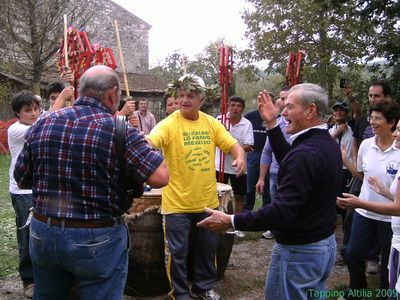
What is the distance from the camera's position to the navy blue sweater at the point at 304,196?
2439mm

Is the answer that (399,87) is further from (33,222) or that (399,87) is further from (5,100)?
(5,100)

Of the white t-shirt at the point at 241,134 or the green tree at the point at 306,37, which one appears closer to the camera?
the white t-shirt at the point at 241,134

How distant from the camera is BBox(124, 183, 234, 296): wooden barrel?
417cm

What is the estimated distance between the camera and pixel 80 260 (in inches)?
98.3

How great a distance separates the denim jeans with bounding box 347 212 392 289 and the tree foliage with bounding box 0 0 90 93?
1579 cm

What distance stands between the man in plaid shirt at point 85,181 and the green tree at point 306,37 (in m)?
10.7

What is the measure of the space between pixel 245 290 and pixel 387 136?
2153 mm

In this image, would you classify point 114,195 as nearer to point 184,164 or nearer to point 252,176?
point 184,164

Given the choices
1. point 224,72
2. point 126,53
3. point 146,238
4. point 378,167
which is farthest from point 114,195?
point 126,53

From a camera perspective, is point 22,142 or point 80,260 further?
point 22,142

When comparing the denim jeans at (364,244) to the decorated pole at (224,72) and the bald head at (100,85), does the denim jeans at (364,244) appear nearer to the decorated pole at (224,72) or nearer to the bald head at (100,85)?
the decorated pole at (224,72)

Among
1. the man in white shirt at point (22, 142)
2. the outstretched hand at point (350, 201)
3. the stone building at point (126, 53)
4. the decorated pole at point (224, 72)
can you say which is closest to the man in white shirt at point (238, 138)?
the decorated pole at point (224, 72)

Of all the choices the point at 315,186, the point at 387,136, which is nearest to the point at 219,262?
the point at 387,136

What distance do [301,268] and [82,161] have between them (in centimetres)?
144
